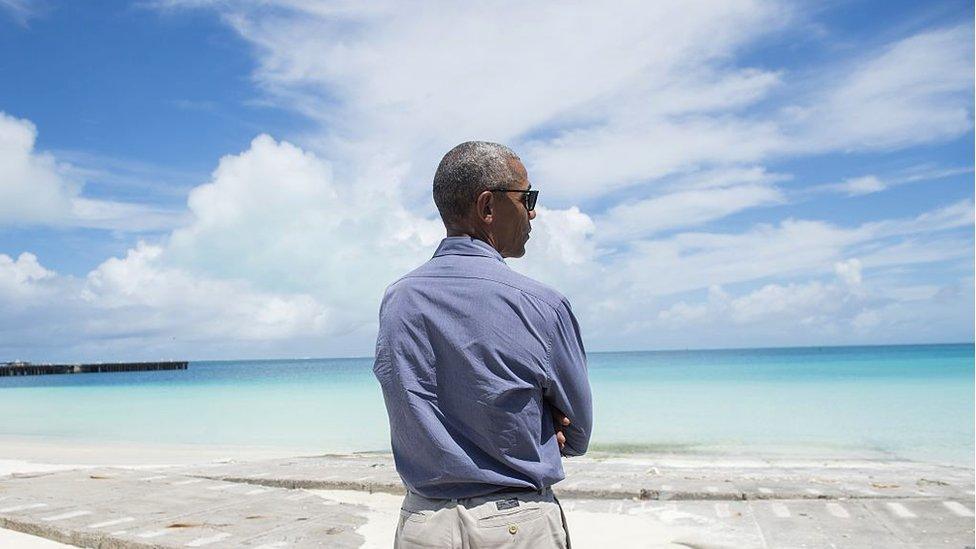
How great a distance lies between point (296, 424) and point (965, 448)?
1632 cm

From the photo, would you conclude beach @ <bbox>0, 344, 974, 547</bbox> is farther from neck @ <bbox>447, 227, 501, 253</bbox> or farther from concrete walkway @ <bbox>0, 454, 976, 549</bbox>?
neck @ <bbox>447, 227, 501, 253</bbox>

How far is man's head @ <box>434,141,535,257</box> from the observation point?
190cm

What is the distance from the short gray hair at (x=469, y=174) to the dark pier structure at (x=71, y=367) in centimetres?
9300

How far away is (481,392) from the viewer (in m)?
1.74

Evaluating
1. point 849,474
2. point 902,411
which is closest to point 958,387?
point 902,411

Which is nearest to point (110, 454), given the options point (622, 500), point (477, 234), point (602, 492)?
point (602, 492)

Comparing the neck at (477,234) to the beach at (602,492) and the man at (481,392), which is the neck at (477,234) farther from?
the beach at (602,492)

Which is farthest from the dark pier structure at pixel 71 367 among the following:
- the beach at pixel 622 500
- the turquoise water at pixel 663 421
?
the beach at pixel 622 500

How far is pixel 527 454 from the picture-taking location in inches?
69.0

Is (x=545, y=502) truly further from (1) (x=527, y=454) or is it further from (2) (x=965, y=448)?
(2) (x=965, y=448)

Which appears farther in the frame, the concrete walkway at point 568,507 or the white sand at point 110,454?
the white sand at point 110,454

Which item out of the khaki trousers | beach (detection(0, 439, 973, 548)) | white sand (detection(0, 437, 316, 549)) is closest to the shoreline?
white sand (detection(0, 437, 316, 549))

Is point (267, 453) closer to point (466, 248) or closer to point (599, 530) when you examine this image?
point (599, 530)

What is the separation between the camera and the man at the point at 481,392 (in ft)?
5.71
